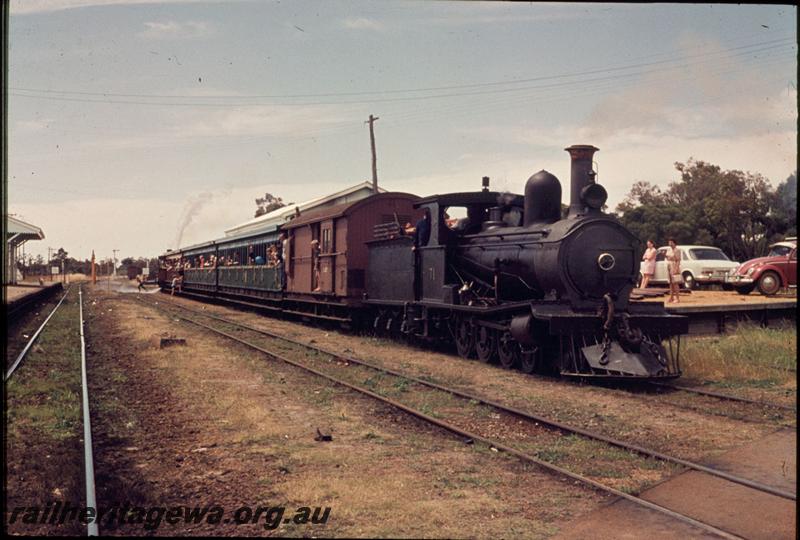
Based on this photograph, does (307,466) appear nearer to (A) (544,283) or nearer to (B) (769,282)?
(A) (544,283)

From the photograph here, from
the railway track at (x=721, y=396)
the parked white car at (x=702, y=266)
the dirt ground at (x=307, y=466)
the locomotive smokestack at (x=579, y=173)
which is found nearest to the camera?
the dirt ground at (x=307, y=466)

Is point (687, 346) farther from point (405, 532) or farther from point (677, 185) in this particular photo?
point (677, 185)

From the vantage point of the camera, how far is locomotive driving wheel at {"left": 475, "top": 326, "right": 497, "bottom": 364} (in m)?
12.3

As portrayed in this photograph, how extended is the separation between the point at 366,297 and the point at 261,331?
3141mm

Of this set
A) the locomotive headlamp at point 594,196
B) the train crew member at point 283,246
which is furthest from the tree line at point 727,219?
the locomotive headlamp at point 594,196

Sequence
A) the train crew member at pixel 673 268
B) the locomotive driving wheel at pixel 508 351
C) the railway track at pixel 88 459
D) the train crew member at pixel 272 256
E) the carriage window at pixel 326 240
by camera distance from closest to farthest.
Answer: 1. the railway track at pixel 88 459
2. the locomotive driving wheel at pixel 508 351
3. the train crew member at pixel 673 268
4. the carriage window at pixel 326 240
5. the train crew member at pixel 272 256

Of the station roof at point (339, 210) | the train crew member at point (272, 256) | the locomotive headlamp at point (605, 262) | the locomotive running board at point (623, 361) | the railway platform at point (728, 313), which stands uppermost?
the station roof at point (339, 210)

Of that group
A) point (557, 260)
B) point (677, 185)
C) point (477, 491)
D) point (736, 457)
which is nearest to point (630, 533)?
point (477, 491)

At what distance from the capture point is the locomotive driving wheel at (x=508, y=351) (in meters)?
11.6

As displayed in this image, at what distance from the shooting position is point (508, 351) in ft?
38.8

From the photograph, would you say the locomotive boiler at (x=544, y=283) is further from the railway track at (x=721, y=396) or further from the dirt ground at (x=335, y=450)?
the dirt ground at (x=335, y=450)

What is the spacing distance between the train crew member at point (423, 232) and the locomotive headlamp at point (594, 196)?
3548 millimetres

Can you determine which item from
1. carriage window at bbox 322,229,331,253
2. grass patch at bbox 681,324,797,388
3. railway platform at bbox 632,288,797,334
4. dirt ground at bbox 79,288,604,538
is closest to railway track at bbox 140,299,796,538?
dirt ground at bbox 79,288,604,538

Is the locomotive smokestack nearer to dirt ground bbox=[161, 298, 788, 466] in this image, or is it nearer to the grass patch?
dirt ground bbox=[161, 298, 788, 466]
